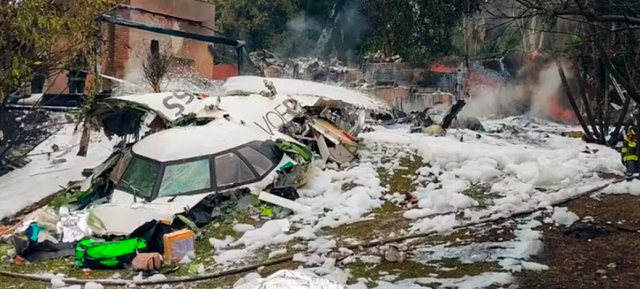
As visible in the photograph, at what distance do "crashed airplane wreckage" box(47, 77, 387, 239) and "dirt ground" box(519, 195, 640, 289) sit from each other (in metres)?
3.35

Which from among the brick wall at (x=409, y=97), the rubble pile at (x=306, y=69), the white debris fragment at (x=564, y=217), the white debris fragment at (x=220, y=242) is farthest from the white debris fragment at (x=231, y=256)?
the rubble pile at (x=306, y=69)

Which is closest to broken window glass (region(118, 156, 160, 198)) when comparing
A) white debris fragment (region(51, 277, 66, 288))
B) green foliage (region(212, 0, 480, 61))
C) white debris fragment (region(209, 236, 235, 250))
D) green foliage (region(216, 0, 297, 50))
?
white debris fragment (region(209, 236, 235, 250))

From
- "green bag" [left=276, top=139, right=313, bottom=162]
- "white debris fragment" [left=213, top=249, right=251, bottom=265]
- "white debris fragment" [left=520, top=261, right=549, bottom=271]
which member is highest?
"green bag" [left=276, top=139, right=313, bottom=162]

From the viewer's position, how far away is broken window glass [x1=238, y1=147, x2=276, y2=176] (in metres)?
8.62

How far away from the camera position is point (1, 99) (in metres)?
9.19

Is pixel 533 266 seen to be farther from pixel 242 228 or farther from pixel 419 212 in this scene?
pixel 242 228

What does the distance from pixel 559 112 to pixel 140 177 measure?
771 inches

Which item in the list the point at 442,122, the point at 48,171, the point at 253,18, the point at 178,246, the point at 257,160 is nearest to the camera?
the point at 178,246

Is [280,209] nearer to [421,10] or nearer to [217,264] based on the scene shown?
[217,264]

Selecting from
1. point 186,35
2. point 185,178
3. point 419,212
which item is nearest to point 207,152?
point 185,178

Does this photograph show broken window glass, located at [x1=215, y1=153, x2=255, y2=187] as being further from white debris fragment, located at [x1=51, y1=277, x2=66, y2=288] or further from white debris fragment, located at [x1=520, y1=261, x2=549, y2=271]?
white debris fragment, located at [x1=520, y1=261, x2=549, y2=271]

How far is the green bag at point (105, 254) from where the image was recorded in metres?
6.16

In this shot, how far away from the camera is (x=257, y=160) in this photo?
28.7 feet

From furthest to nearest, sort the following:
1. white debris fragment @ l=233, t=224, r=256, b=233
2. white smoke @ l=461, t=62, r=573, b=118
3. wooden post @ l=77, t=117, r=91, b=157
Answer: white smoke @ l=461, t=62, r=573, b=118, wooden post @ l=77, t=117, r=91, b=157, white debris fragment @ l=233, t=224, r=256, b=233
